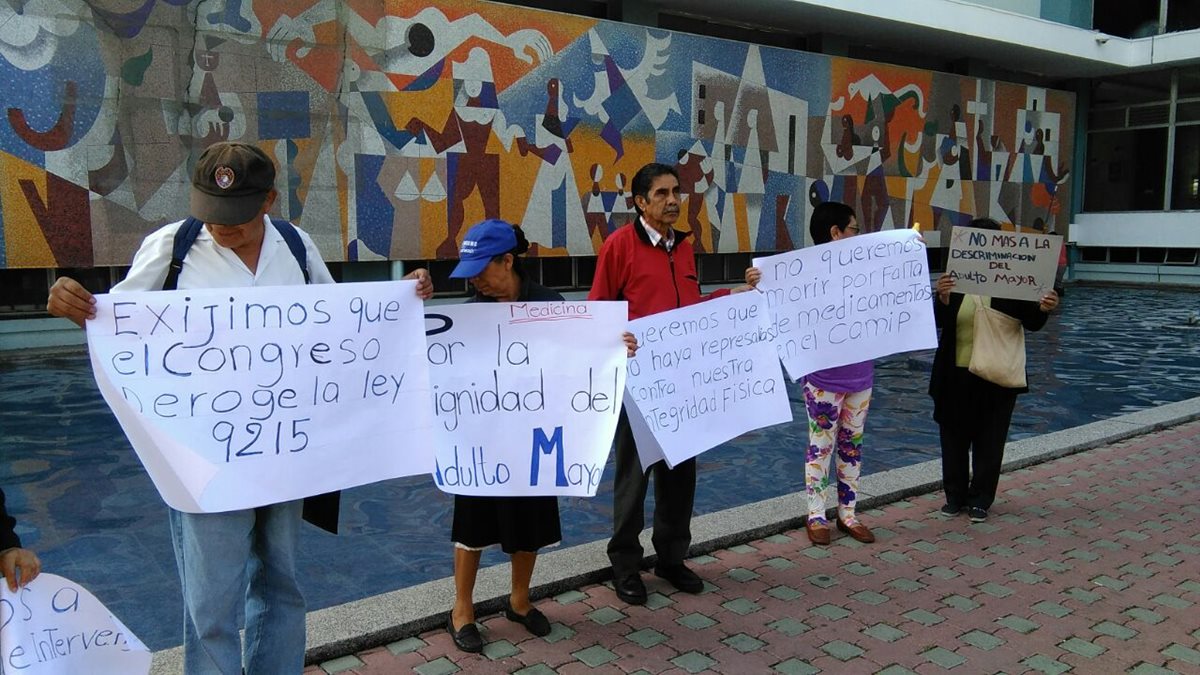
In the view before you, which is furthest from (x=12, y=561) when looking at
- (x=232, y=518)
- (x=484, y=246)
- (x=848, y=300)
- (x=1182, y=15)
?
(x=1182, y=15)

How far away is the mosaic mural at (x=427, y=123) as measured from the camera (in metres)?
13.7

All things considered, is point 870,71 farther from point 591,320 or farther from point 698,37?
point 591,320

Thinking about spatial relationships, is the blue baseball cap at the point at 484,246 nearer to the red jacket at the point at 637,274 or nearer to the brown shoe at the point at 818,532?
the red jacket at the point at 637,274

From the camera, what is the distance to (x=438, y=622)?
3965mm

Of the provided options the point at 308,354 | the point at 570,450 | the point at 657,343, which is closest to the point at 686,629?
the point at 570,450

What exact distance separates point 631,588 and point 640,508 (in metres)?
0.37

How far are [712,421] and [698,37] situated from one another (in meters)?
17.3

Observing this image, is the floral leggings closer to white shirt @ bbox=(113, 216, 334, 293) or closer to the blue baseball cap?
the blue baseball cap

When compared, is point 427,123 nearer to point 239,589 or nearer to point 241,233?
point 241,233

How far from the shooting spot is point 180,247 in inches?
112

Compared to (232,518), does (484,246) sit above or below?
above

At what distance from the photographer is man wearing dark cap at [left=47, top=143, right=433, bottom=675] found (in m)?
2.69

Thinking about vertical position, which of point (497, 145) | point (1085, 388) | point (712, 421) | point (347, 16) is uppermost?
point (347, 16)

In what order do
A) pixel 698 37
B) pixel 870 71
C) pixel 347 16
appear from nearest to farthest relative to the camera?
pixel 347 16, pixel 698 37, pixel 870 71
